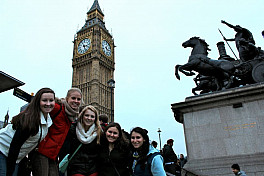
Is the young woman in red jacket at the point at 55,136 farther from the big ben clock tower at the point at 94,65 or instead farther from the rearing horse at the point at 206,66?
the big ben clock tower at the point at 94,65

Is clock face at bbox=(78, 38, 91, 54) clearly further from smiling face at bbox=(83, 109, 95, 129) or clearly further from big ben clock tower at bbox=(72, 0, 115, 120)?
smiling face at bbox=(83, 109, 95, 129)

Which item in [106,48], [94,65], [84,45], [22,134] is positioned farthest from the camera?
[106,48]

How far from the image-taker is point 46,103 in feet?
8.82

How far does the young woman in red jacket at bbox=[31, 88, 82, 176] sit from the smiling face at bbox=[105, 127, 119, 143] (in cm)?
52

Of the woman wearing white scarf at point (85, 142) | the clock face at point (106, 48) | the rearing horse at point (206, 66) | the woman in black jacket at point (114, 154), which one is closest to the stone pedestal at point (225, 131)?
the rearing horse at point (206, 66)

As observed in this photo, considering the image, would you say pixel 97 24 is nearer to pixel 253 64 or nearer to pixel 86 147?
pixel 253 64

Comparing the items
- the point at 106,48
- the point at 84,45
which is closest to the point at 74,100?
the point at 84,45

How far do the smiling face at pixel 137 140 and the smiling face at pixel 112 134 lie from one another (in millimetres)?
261

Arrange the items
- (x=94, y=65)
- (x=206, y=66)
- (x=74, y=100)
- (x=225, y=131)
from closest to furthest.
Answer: (x=74, y=100)
(x=225, y=131)
(x=206, y=66)
(x=94, y=65)

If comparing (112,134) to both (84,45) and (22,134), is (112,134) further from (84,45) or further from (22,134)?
(84,45)

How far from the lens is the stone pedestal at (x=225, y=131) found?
20.2 feet

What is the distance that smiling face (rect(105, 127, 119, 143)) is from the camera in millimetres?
3186

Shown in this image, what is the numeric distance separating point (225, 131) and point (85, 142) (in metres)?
5.13

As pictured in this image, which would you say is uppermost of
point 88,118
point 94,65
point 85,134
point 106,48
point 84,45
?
point 84,45
